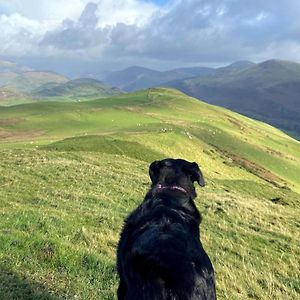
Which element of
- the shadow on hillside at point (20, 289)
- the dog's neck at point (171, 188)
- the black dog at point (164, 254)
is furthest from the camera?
the dog's neck at point (171, 188)

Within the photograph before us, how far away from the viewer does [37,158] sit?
30.7 m

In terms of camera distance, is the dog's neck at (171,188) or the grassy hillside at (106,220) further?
the grassy hillside at (106,220)

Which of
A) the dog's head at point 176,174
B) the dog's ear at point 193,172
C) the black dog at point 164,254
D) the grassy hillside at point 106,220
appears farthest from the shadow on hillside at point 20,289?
the dog's ear at point 193,172

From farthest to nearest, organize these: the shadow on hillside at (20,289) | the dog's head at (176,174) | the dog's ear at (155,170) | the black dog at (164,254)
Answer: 1. the dog's ear at (155,170)
2. the dog's head at (176,174)
3. the shadow on hillside at (20,289)
4. the black dog at (164,254)

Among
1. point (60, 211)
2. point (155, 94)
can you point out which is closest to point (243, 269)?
point (60, 211)

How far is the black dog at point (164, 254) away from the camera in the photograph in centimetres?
545

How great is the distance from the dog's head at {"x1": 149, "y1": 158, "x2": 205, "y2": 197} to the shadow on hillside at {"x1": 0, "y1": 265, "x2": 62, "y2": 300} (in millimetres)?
2698

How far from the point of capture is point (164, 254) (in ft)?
18.5

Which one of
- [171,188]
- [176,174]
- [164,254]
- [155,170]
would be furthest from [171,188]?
[164,254]

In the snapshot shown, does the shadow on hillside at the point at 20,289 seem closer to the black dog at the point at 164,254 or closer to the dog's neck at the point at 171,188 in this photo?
the black dog at the point at 164,254

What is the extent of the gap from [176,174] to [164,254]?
3.08 meters

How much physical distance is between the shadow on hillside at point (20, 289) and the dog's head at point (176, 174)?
106 inches

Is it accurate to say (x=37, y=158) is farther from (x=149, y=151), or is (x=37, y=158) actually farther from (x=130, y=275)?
(x=130, y=275)

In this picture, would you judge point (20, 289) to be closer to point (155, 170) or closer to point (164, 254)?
point (155, 170)
